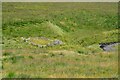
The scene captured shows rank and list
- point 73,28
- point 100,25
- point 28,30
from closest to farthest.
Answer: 1. point 28,30
2. point 73,28
3. point 100,25

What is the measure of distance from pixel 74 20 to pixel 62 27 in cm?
1094

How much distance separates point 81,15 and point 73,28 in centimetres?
2084

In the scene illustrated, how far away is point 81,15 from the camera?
91250 millimetres

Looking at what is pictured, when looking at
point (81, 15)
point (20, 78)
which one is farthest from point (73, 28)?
point (20, 78)

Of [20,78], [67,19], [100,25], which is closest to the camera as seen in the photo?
[20,78]

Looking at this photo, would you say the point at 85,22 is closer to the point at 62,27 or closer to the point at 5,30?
the point at 62,27

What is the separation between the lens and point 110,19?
81625mm

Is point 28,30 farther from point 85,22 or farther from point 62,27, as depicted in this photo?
point 85,22

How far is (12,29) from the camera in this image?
209 feet

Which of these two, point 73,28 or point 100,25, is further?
point 100,25

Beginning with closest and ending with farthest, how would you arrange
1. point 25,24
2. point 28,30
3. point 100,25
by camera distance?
point 28,30, point 25,24, point 100,25

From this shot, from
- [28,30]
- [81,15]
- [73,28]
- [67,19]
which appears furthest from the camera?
[81,15]

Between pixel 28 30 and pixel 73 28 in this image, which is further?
pixel 73 28

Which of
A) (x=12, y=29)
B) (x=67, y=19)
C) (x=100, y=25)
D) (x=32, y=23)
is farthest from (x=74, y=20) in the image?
(x=12, y=29)
